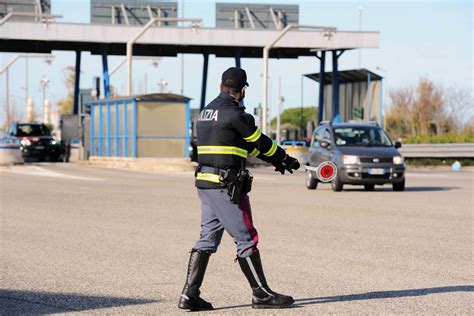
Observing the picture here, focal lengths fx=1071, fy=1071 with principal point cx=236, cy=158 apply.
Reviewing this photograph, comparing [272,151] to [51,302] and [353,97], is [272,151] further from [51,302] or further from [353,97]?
[353,97]

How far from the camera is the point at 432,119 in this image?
84.2m

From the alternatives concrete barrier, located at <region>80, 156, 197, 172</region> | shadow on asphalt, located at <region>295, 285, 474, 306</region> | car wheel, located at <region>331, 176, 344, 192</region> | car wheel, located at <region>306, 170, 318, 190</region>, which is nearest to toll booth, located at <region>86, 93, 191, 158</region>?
concrete barrier, located at <region>80, 156, 197, 172</region>

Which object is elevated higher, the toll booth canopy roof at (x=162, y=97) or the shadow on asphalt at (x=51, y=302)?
the toll booth canopy roof at (x=162, y=97)

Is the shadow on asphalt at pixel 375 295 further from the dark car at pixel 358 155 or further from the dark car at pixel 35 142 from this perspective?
the dark car at pixel 35 142

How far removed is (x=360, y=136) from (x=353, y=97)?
106 ft

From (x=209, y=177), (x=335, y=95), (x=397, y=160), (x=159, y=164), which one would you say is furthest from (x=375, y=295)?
(x=335, y=95)

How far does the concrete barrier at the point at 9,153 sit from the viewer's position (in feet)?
133

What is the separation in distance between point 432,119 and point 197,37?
30563 millimetres

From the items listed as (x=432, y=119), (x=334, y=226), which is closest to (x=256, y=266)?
(x=334, y=226)

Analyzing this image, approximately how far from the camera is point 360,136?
83.2ft

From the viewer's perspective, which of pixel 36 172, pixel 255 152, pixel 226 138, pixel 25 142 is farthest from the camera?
pixel 25 142

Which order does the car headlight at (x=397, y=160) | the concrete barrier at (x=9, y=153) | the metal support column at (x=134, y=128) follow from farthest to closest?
1. the concrete barrier at (x=9, y=153)
2. the metal support column at (x=134, y=128)
3. the car headlight at (x=397, y=160)

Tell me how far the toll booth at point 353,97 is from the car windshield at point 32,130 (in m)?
15.2

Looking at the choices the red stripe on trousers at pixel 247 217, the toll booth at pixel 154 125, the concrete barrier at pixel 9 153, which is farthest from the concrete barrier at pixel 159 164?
the red stripe on trousers at pixel 247 217
